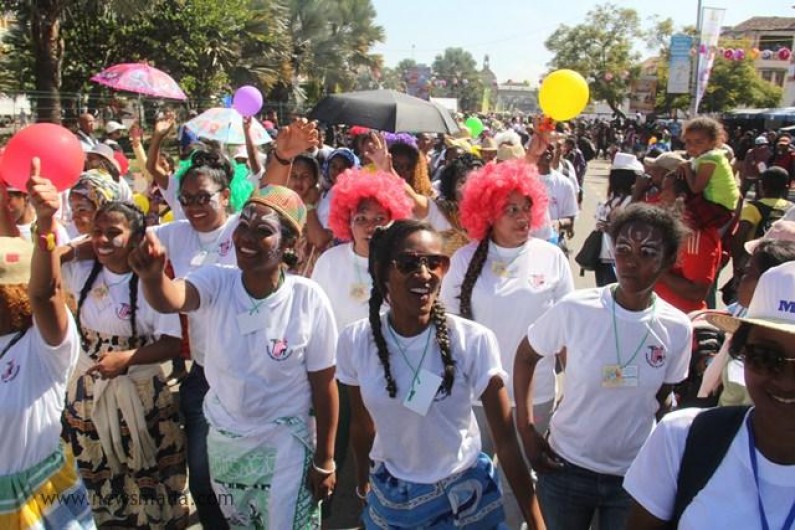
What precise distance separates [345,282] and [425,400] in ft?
4.73

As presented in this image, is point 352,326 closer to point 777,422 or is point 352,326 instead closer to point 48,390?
point 48,390

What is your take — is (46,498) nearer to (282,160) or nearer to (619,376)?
(619,376)

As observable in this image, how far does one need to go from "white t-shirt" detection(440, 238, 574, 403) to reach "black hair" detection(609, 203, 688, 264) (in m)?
0.59

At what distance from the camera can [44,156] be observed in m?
3.07

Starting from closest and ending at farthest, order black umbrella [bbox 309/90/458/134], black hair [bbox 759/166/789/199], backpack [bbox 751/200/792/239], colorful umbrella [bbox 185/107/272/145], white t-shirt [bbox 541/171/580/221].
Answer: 1. backpack [bbox 751/200/792/239]
2. black hair [bbox 759/166/789/199]
3. white t-shirt [bbox 541/171/580/221]
4. black umbrella [bbox 309/90/458/134]
5. colorful umbrella [bbox 185/107/272/145]

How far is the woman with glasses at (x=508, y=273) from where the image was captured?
10.6 feet

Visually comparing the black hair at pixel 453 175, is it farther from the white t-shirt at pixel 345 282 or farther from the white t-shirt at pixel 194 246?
the white t-shirt at pixel 194 246

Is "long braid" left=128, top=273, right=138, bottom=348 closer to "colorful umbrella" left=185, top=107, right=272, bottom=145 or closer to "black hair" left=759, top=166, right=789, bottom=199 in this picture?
"colorful umbrella" left=185, top=107, right=272, bottom=145

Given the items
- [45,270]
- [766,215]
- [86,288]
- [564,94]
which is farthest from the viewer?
[564,94]

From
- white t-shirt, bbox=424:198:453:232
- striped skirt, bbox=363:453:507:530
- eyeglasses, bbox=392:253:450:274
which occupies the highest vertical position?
eyeglasses, bbox=392:253:450:274

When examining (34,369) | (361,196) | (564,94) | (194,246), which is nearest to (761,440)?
(34,369)

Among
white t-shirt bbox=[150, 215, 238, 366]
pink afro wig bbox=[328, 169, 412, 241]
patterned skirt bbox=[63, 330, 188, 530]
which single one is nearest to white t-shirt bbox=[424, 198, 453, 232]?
pink afro wig bbox=[328, 169, 412, 241]

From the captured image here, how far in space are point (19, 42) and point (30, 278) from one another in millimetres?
20944

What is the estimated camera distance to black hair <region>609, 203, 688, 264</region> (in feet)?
8.77
